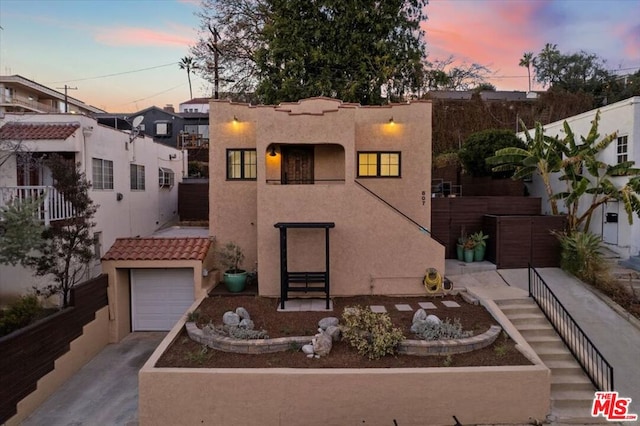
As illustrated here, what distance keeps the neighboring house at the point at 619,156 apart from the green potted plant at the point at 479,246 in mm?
5004

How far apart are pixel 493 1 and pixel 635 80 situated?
27007 mm

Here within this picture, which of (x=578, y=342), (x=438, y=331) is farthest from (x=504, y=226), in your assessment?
(x=438, y=331)

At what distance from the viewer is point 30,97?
37.7 meters

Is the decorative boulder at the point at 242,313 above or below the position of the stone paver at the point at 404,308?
above

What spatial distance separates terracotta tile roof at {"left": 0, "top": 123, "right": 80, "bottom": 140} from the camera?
39.2 ft

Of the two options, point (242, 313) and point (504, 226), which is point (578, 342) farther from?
point (242, 313)

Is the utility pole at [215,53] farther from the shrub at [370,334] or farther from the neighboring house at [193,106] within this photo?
the neighboring house at [193,106]

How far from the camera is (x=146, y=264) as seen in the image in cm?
1191

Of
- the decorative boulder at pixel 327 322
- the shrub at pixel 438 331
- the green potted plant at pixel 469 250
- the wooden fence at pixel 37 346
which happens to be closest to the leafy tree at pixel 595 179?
the green potted plant at pixel 469 250

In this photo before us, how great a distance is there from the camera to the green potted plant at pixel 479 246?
13.9 metres

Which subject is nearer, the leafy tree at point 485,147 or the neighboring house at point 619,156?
the neighboring house at point 619,156

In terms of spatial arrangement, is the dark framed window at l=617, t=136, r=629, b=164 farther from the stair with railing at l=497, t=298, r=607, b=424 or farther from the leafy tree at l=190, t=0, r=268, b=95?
the leafy tree at l=190, t=0, r=268, b=95

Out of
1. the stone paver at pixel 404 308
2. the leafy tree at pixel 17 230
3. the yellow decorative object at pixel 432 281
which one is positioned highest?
the leafy tree at pixel 17 230

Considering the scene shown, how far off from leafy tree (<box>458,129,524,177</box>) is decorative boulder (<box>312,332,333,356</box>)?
1359cm
